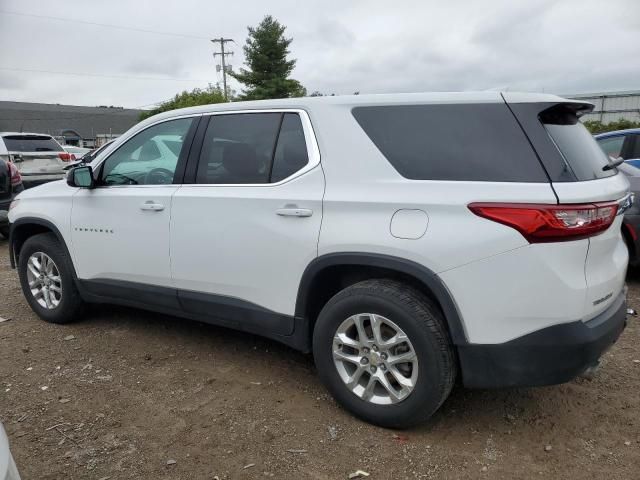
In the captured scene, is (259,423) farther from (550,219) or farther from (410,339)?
(550,219)

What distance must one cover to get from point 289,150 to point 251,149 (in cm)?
30

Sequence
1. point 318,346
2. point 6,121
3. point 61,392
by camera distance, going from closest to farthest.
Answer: point 318,346 → point 61,392 → point 6,121

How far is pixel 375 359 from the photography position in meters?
2.71

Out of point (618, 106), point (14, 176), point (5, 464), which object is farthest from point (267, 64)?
point (5, 464)

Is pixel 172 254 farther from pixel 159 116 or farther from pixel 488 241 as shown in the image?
pixel 488 241

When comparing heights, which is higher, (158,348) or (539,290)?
(539,290)

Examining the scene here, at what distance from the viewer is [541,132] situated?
2393mm

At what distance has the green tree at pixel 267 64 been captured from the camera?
124 ft

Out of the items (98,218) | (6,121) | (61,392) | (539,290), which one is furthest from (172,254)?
(6,121)

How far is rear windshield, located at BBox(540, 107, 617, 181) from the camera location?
2.41 meters

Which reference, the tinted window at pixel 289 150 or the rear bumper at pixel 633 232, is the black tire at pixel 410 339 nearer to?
the tinted window at pixel 289 150

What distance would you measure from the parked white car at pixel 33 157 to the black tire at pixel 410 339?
30.2 feet

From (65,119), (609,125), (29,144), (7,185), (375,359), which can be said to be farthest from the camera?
(65,119)

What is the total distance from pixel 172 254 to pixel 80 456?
131 centimetres
